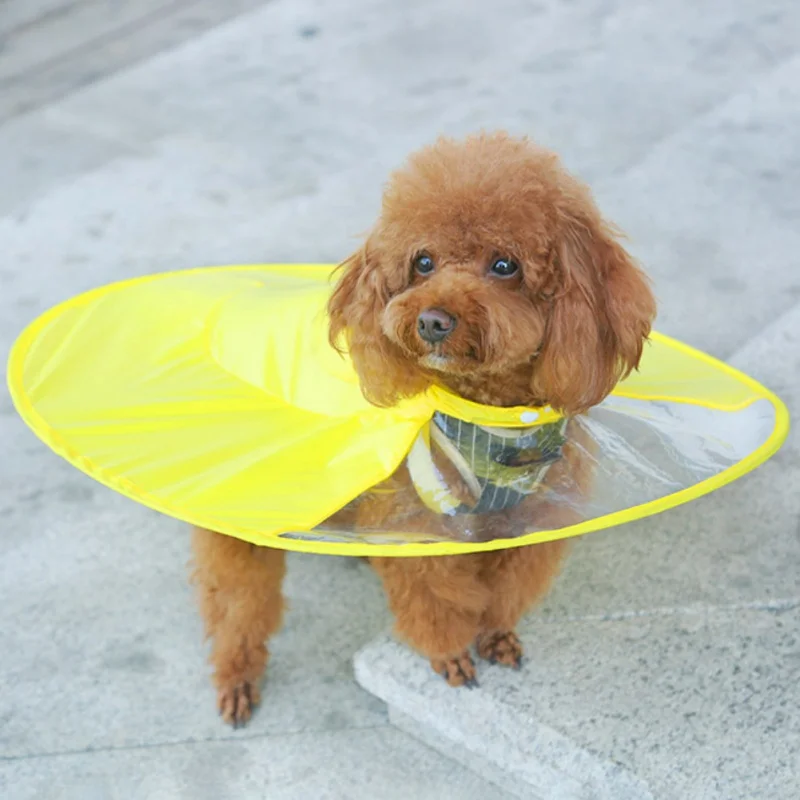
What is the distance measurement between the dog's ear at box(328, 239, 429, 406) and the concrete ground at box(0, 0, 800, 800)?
0.52 metres

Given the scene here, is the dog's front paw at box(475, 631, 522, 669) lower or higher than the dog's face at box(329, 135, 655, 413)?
lower

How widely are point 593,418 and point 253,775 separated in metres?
0.86

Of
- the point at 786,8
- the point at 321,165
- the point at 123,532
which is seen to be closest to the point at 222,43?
the point at 321,165

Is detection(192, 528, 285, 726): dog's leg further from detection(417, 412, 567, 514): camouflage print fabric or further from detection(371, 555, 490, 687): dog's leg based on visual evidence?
detection(417, 412, 567, 514): camouflage print fabric

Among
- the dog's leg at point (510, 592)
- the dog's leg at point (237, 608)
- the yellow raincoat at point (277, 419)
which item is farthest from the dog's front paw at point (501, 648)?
the dog's leg at point (237, 608)

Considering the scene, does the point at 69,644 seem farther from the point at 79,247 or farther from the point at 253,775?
the point at 79,247

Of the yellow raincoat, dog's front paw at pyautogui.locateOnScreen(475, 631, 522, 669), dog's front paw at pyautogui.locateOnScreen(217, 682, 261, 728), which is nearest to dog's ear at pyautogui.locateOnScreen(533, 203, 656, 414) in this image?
the yellow raincoat

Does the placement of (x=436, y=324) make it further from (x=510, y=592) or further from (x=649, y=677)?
(x=649, y=677)

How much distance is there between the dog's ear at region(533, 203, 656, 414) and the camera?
1396mm

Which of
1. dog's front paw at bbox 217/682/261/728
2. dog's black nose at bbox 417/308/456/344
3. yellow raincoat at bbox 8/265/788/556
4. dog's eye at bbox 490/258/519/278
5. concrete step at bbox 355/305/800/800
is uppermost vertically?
dog's eye at bbox 490/258/519/278

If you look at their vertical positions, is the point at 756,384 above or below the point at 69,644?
above

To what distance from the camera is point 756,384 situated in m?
2.06

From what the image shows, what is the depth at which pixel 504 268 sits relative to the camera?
1383mm

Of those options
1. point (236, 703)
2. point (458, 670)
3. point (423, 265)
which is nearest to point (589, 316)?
point (423, 265)
